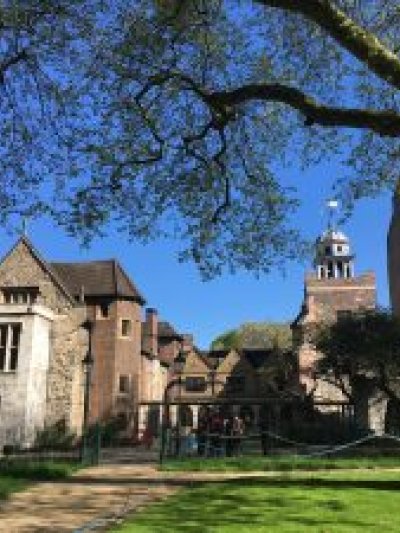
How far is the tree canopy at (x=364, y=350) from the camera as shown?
43438 millimetres

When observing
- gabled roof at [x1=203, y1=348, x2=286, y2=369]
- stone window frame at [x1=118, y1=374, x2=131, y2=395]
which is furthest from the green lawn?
gabled roof at [x1=203, y1=348, x2=286, y2=369]

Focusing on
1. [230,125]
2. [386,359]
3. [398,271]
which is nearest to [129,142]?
[230,125]

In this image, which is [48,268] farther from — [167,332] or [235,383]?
[235,383]

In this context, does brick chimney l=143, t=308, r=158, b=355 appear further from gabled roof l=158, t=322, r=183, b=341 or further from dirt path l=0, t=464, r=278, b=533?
dirt path l=0, t=464, r=278, b=533

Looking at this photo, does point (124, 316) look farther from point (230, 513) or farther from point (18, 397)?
point (230, 513)

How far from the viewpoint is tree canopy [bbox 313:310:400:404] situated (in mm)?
43438

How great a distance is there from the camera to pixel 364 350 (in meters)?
43.7

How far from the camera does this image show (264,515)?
13.4m

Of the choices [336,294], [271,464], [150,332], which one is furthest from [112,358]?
[336,294]

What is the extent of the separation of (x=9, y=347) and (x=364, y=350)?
63.7 feet

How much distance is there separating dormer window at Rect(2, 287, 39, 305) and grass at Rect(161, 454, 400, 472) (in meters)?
27.3

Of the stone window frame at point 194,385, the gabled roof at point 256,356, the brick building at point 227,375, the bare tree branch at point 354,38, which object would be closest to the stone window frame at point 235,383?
the brick building at point 227,375

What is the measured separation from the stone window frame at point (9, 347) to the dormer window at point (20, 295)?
275cm

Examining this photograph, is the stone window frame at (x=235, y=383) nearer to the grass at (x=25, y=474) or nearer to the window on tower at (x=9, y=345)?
the window on tower at (x=9, y=345)
